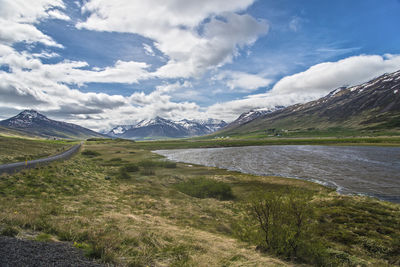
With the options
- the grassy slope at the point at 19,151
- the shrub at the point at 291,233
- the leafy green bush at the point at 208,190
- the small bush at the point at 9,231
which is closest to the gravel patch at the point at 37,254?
the small bush at the point at 9,231

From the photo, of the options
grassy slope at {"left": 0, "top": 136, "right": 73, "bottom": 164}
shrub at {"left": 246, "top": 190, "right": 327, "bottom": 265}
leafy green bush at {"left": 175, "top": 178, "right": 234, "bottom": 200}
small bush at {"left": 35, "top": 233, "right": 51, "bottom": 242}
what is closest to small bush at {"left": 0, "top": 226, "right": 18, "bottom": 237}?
small bush at {"left": 35, "top": 233, "right": 51, "bottom": 242}

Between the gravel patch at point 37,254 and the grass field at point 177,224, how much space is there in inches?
29.7

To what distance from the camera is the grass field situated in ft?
35.8

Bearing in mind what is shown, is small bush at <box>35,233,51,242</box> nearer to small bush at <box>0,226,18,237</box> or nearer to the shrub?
small bush at <box>0,226,18,237</box>

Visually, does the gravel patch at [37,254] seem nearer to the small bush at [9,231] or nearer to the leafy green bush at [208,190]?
the small bush at [9,231]

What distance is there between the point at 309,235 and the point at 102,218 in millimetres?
16010

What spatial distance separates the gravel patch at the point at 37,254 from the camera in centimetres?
717

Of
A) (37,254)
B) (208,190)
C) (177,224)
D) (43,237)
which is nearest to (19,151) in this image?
(208,190)

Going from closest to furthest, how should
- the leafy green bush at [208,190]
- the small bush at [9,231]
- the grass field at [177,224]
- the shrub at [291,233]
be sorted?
the small bush at [9,231] < the grass field at [177,224] < the shrub at [291,233] < the leafy green bush at [208,190]

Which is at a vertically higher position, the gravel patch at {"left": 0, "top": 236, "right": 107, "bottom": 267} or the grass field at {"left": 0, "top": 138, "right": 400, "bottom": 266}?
the gravel patch at {"left": 0, "top": 236, "right": 107, "bottom": 267}

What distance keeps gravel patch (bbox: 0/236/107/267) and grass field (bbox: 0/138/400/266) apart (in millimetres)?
755

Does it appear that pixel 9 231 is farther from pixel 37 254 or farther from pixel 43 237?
pixel 37 254

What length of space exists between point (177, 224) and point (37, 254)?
39.9 ft

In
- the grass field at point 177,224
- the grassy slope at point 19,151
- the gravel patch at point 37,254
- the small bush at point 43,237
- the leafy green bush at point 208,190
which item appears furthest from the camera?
the grassy slope at point 19,151
